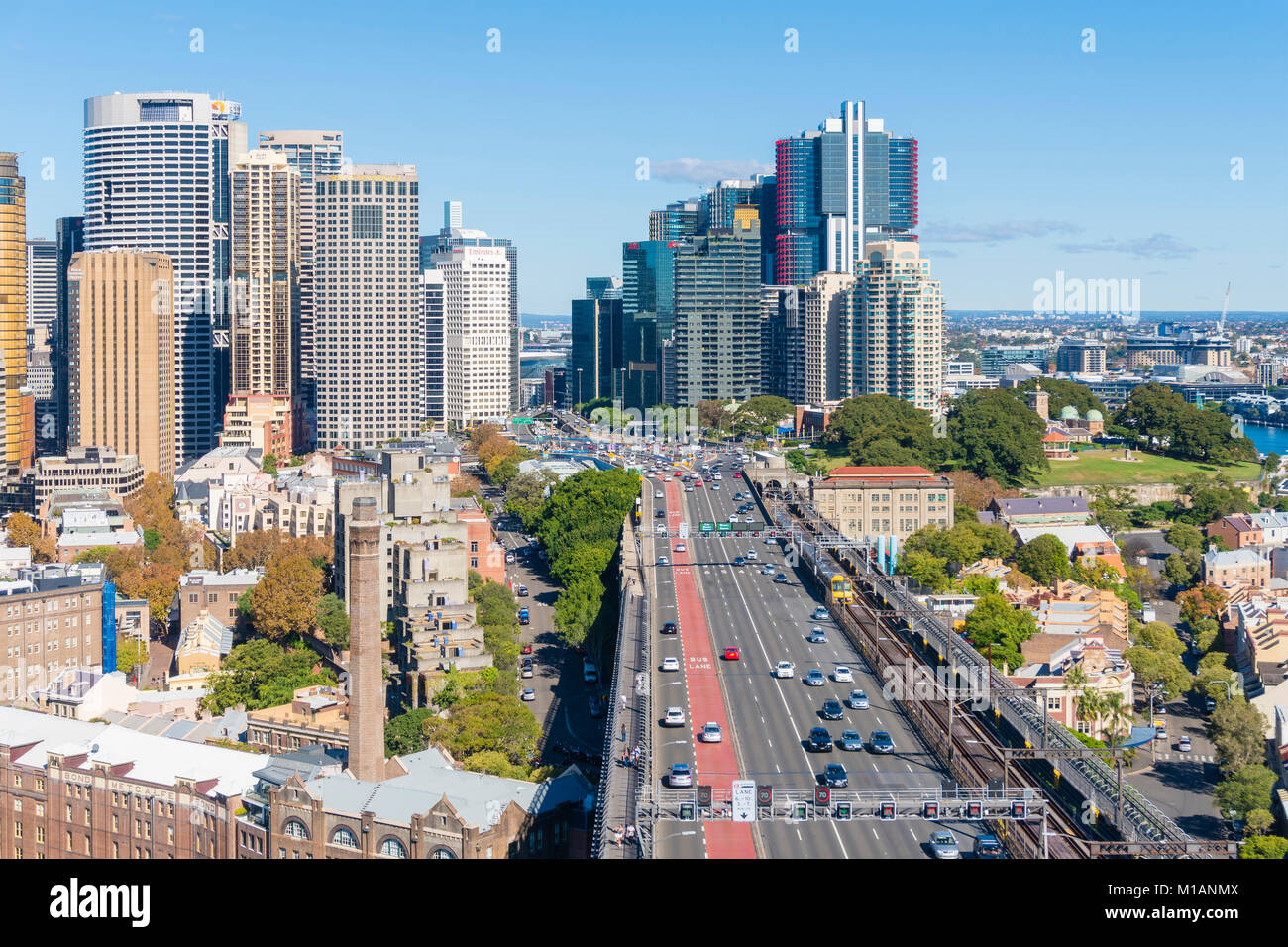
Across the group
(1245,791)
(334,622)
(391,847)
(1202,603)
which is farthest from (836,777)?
(1202,603)

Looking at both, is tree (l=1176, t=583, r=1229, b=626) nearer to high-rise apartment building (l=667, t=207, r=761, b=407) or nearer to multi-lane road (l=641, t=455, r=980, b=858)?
multi-lane road (l=641, t=455, r=980, b=858)

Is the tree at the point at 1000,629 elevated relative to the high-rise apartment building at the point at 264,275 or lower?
lower

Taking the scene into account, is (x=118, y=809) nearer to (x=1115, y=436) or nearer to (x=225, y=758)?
(x=225, y=758)

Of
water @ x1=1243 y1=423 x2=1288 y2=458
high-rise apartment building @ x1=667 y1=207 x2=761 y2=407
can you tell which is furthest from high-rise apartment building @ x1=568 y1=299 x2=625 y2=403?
water @ x1=1243 y1=423 x2=1288 y2=458

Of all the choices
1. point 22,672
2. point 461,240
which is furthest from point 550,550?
point 461,240

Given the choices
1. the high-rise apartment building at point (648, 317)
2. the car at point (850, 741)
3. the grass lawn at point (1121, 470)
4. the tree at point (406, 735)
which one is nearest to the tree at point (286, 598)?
the tree at point (406, 735)

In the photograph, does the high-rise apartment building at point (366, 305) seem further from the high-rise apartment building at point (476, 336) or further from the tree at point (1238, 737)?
the tree at point (1238, 737)
